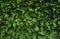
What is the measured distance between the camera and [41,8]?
3807mm

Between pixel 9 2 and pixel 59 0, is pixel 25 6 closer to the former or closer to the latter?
pixel 9 2

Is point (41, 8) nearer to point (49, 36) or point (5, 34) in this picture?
point (49, 36)

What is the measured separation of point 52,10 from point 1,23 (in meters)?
1.38

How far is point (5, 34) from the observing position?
381cm

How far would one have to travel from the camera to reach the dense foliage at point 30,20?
3.69 m

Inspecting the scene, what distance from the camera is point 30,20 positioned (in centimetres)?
369

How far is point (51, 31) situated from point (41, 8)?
647mm

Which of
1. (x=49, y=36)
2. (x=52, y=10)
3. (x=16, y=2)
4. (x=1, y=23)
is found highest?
(x=16, y=2)

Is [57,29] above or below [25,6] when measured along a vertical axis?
below

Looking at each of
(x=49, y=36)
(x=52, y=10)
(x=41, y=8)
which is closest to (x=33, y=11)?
(x=41, y=8)

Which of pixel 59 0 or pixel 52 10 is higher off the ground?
pixel 59 0

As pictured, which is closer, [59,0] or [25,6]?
[59,0]

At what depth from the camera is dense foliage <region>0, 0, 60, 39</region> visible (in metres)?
3.69

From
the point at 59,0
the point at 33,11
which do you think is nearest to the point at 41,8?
the point at 33,11
